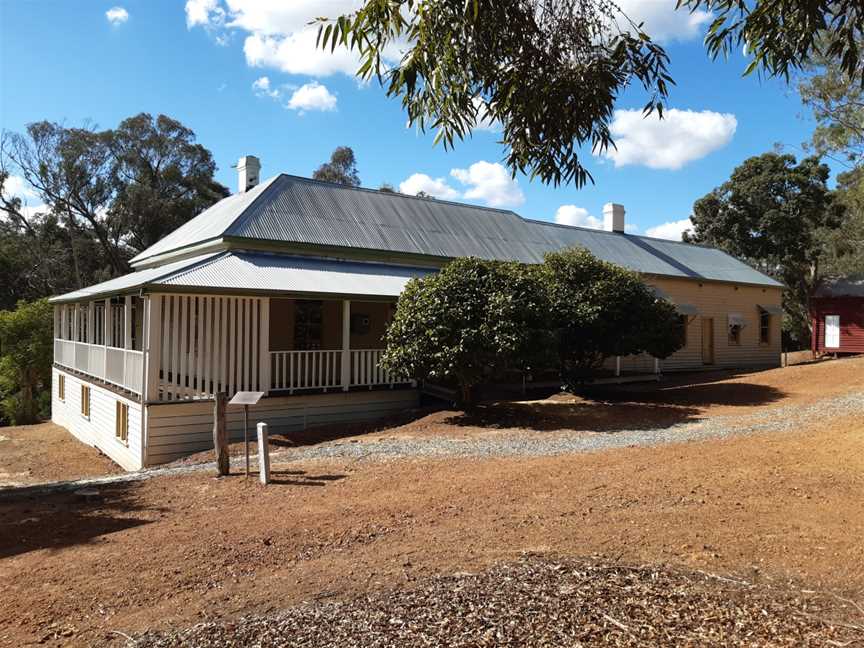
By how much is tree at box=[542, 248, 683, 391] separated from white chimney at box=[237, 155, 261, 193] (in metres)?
9.84

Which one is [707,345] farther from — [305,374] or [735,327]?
[305,374]

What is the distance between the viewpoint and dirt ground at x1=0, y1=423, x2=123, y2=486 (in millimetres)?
12516

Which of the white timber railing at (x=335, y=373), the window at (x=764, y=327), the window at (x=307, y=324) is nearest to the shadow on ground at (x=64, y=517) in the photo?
the white timber railing at (x=335, y=373)

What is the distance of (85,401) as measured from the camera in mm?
16109

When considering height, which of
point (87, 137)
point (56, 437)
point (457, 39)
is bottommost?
point (56, 437)

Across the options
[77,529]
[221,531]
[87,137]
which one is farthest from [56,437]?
[87,137]

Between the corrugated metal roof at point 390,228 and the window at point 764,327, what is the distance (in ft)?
8.61

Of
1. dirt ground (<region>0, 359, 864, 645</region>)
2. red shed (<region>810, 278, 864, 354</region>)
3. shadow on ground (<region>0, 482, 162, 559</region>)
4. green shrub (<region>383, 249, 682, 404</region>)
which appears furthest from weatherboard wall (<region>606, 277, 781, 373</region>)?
shadow on ground (<region>0, 482, 162, 559</region>)

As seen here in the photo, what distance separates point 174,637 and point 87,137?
1667 inches

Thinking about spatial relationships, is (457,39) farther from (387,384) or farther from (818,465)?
(387,384)

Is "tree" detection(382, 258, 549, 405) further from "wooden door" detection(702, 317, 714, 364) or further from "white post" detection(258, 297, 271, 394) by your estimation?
"wooden door" detection(702, 317, 714, 364)

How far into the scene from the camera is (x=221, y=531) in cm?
591

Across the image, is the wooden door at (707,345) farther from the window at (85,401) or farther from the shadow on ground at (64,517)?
the shadow on ground at (64,517)

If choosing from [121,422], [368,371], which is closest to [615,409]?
[368,371]
